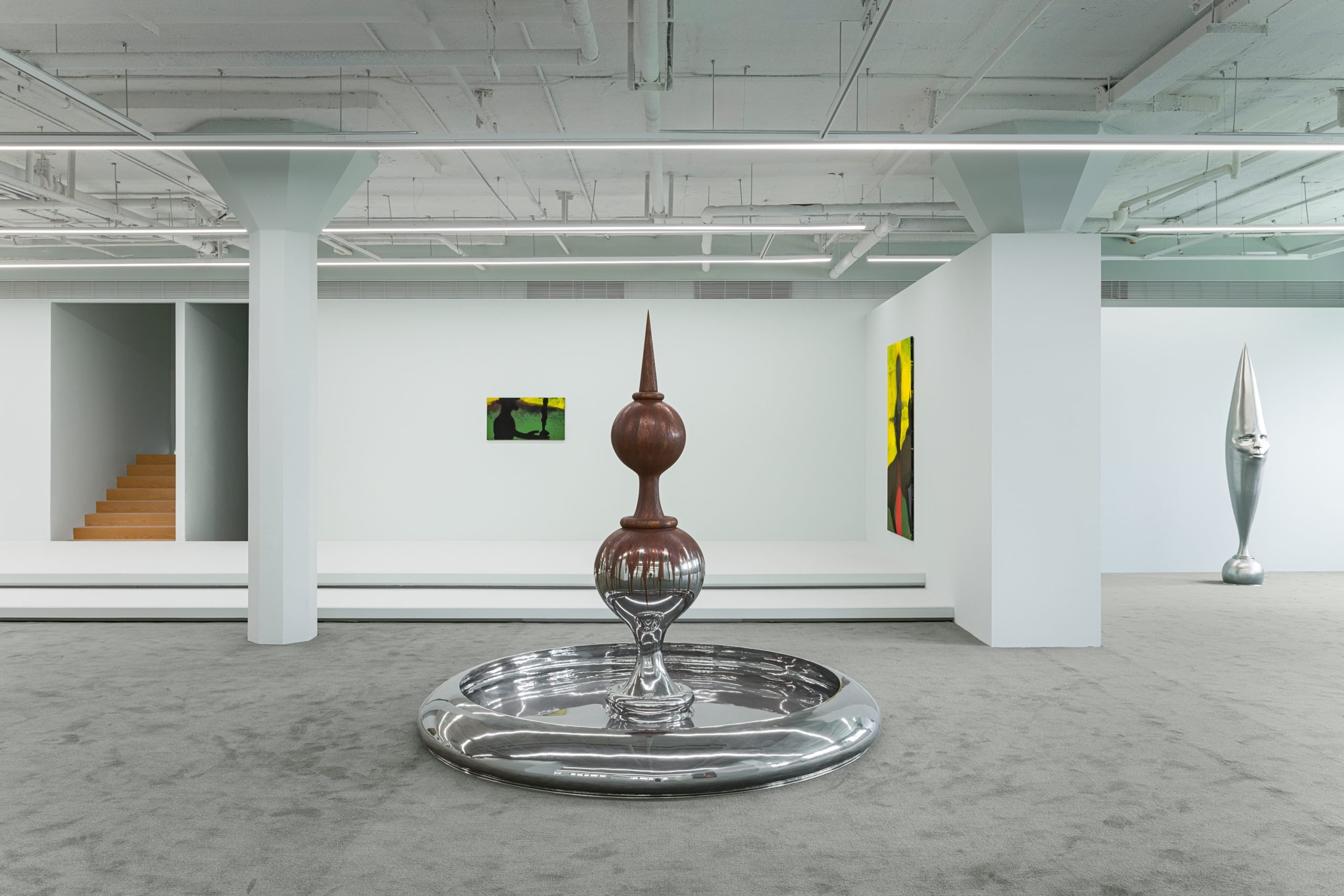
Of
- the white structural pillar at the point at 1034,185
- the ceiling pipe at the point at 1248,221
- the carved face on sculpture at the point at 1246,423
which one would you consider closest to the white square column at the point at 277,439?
the white structural pillar at the point at 1034,185

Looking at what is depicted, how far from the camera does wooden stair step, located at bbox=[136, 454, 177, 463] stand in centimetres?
1394

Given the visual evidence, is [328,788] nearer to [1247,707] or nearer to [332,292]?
[1247,707]

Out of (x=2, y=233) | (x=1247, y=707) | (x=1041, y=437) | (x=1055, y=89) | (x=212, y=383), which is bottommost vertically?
(x=1247, y=707)

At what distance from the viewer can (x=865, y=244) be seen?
10.1 m

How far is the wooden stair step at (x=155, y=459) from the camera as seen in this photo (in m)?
13.9

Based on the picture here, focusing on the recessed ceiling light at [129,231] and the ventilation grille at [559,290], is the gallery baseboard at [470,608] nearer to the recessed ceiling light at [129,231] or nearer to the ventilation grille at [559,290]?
the recessed ceiling light at [129,231]

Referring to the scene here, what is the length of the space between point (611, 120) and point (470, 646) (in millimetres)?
4279

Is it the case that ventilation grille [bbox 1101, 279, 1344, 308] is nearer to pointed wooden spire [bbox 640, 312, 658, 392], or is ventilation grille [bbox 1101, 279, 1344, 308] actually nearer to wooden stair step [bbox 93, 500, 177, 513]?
pointed wooden spire [bbox 640, 312, 658, 392]

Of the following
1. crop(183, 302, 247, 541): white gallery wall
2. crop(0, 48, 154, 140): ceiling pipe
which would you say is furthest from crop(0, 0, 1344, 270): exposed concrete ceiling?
crop(183, 302, 247, 541): white gallery wall

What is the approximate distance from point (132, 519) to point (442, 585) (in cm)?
615

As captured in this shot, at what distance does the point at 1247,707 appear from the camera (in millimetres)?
5512

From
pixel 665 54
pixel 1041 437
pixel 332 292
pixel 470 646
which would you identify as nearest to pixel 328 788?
pixel 470 646

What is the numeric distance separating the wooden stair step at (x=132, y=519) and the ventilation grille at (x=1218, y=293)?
12.7 m

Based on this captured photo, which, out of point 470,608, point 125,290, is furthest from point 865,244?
point 125,290
